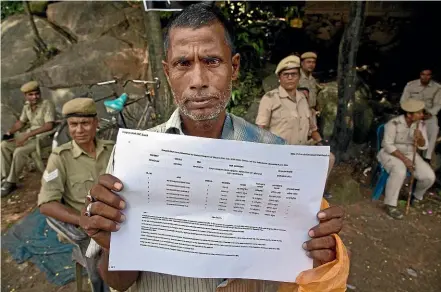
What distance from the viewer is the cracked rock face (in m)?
7.77

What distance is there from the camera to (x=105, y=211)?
1.11 metres

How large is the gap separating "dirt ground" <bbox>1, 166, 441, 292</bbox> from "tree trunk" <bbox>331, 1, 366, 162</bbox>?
58cm

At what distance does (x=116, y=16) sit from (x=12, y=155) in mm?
4715

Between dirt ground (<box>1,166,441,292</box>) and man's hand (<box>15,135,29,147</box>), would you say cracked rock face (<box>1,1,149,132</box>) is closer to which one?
man's hand (<box>15,135,29,147</box>)

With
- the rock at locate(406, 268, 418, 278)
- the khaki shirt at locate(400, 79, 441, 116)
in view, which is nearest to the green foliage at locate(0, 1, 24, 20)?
the khaki shirt at locate(400, 79, 441, 116)

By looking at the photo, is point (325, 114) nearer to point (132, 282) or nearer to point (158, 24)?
point (158, 24)

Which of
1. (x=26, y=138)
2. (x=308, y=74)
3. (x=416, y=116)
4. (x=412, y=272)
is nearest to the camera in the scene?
(x=412, y=272)

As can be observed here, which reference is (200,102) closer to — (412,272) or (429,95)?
(412,272)

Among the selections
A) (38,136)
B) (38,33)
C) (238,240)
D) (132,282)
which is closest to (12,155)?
(38,136)

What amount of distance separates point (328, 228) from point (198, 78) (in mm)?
723

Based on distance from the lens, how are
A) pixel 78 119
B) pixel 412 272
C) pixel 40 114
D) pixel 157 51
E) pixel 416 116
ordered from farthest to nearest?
pixel 40 114
pixel 416 116
pixel 157 51
pixel 412 272
pixel 78 119

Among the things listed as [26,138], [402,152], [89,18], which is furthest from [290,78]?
[89,18]

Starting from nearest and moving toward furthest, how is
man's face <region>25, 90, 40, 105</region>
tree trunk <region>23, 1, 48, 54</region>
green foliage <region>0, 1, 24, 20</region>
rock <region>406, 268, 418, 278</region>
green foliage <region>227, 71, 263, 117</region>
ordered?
rock <region>406, 268, 418, 278</region>
man's face <region>25, 90, 40, 105</region>
green foliage <region>227, 71, 263, 117</region>
tree trunk <region>23, 1, 48, 54</region>
green foliage <region>0, 1, 24, 20</region>

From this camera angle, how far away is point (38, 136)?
5617 millimetres
